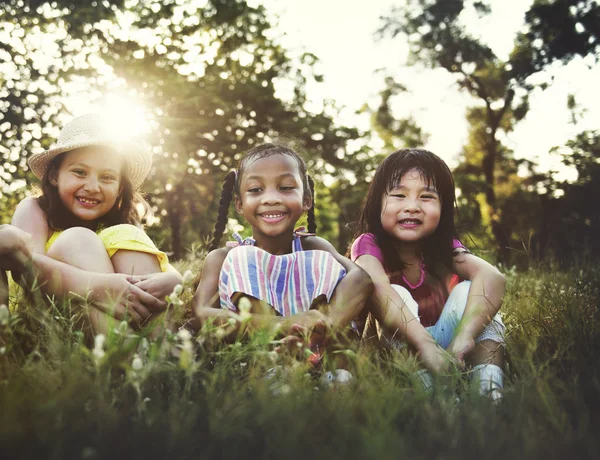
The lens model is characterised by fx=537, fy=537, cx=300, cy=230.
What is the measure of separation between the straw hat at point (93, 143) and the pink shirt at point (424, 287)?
4.85 ft

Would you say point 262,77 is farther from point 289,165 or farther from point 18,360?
point 18,360

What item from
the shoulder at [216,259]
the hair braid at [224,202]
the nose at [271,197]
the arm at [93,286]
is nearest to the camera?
the arm at [93,286]

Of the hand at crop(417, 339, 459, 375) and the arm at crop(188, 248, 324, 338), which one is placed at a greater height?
the arm at crop(188, 248, 324, 338)

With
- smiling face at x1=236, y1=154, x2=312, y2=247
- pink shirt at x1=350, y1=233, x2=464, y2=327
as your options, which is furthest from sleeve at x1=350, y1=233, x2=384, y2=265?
smiling face at x1=236, y1=154, x2=312, y2=247

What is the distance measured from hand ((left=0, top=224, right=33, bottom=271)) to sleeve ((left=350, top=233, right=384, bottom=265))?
1.61 m

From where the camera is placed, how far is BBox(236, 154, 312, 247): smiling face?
2896 mm

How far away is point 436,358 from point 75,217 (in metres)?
2.14

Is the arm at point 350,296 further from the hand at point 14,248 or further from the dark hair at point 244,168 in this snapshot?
the hand at point 14,248

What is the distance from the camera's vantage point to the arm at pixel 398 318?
2309mm

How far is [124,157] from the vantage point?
130 inches

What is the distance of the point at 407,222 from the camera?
9.61ft

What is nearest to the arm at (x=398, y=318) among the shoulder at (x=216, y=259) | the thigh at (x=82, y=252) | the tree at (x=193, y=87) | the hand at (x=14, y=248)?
the shoulder at (x=216, y=259)

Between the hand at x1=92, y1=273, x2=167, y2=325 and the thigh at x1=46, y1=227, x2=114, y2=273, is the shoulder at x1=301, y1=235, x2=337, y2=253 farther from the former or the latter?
the thigh at x1=46, y1=227, x2=114, y2=273

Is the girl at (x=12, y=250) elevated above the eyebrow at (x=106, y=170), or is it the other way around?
the eyebrow at (x=106, y=170)
